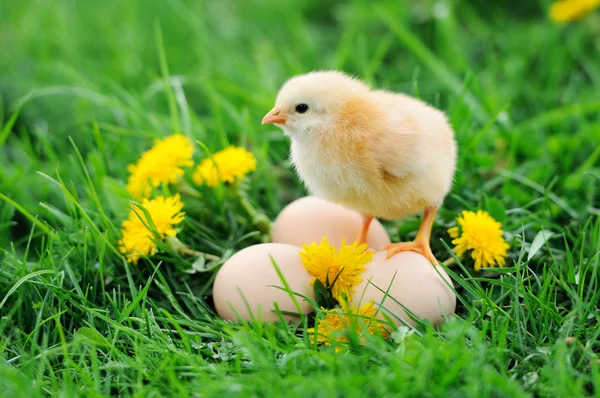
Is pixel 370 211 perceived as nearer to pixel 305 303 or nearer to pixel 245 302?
pixel 305 303

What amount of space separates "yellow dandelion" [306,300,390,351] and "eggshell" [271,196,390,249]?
0.29 m

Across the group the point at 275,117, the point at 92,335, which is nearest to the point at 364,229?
the point at 275,117

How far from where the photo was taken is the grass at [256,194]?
59.7 inches

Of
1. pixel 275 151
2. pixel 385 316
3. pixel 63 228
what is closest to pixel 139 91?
pixel 275 151

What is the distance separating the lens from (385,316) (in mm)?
1614

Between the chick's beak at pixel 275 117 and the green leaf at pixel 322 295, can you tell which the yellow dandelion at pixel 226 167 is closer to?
the chick's beak at pixel 275 117

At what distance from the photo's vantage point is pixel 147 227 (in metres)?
1.88

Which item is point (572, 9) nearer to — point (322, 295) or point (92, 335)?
point (322, 295)

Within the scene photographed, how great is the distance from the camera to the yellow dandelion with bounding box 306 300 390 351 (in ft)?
5.28

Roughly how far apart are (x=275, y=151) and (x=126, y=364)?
1.23 metres

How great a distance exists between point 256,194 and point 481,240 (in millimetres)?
870

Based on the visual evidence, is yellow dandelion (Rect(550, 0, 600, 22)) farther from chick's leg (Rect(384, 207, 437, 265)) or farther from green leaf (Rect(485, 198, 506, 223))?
chick's leg (Rect(384, 207, 437, 265))

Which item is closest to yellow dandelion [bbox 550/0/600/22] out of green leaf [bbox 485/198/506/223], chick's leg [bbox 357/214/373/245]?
green leaf [bbox 485/198/506/223]

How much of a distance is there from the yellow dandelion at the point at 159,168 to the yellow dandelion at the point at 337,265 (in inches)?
22.5
